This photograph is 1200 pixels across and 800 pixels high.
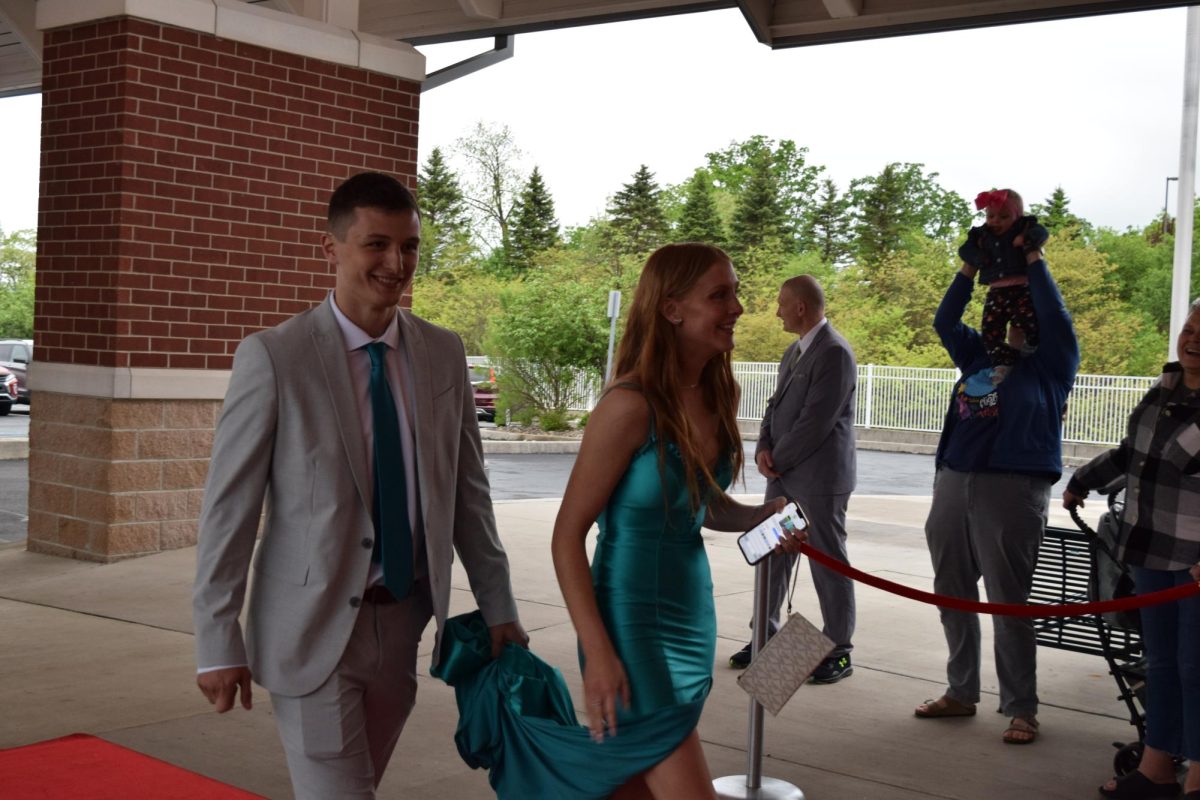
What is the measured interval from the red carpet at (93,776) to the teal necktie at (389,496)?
1.96 metres

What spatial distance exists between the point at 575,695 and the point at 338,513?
11.8ft

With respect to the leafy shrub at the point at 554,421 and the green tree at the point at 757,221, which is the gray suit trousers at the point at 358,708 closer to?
the leafy shrub at the point at 554,421

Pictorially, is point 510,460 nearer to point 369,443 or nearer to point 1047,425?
point 1047,425

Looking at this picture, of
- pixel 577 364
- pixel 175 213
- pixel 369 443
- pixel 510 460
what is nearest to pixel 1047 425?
pixel 369 443

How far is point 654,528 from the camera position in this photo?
2850mm

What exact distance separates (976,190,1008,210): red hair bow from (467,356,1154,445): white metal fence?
23.1 meters

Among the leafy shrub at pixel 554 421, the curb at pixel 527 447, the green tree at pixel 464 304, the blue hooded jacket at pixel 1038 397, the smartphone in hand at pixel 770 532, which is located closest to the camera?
the smartphone in hand at pixel 770 532

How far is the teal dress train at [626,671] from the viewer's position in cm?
276

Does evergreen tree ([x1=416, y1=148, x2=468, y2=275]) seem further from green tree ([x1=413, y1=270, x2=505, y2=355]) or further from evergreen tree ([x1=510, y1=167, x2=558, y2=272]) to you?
green tree ([x1=413, y1=270, x2=505, y2=355])

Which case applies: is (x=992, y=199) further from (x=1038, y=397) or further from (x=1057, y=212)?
(x=1057, y=212)

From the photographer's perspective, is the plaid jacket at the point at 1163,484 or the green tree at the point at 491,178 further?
the green tree at the point at 491,178

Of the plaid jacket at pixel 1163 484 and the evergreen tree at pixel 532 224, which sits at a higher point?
the evergreen tree at pixel 532 224

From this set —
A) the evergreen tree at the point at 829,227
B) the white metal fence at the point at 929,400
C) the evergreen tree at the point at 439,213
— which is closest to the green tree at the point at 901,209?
the evergreen tree at the point at 829,227

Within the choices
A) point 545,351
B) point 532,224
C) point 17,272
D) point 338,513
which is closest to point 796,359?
point 338,513
